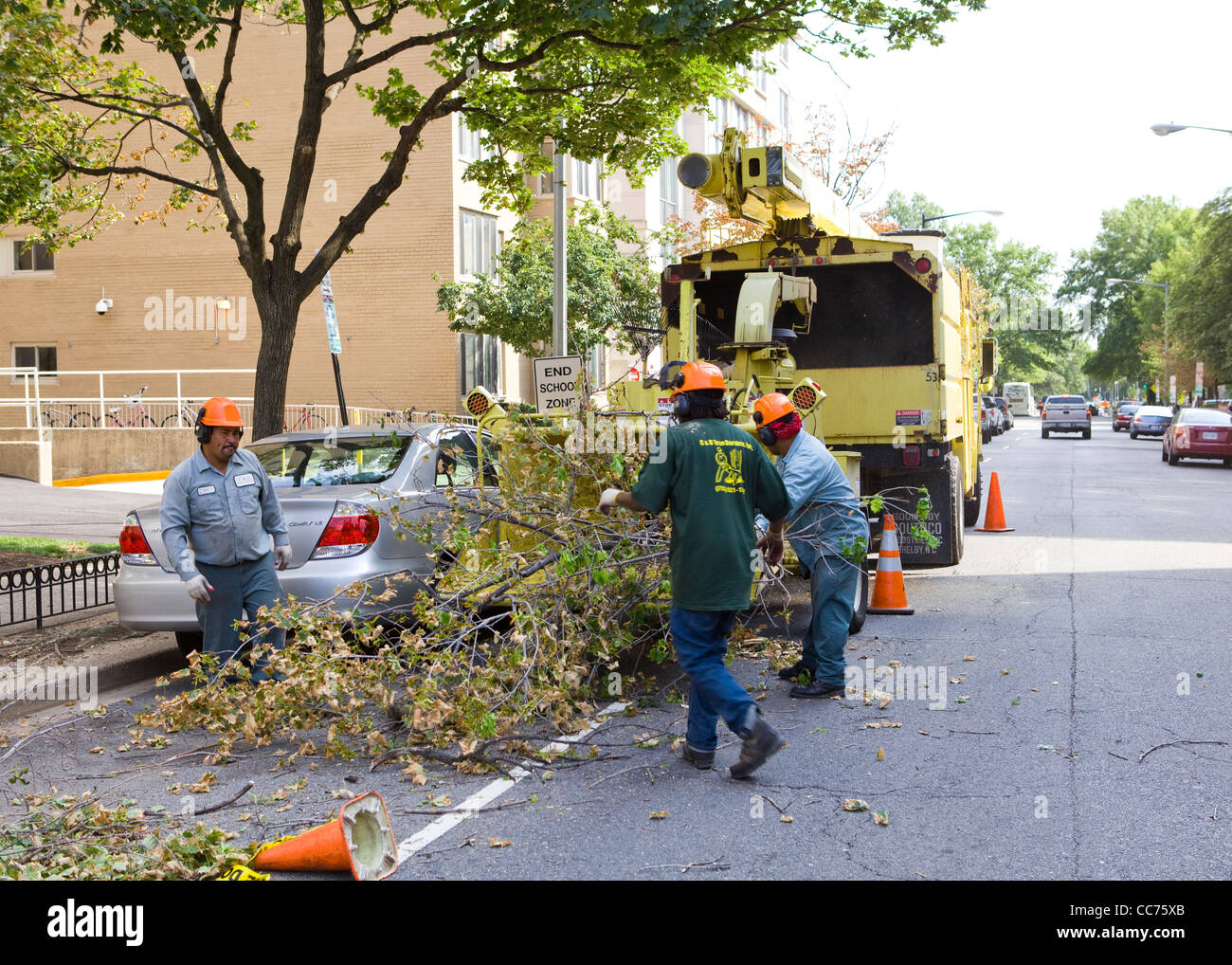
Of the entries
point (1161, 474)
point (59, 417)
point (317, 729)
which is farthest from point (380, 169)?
point (317, 729)

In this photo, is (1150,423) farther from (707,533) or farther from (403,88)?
(707,533)

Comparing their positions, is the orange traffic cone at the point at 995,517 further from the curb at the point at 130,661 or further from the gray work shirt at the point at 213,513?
the gray work shirt at the point at 213,513

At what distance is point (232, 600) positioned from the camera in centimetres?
668

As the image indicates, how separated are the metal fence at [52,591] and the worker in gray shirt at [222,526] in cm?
263

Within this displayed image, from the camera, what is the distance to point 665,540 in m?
7.27

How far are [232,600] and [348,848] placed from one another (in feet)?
8.87

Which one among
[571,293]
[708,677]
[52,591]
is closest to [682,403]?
[708,677]

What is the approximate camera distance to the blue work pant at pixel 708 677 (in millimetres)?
5527

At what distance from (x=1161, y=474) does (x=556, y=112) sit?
19.4 meters

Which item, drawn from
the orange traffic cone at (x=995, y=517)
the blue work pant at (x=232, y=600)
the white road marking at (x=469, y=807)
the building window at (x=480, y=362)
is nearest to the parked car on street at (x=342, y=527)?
the blue work pant at (x=232, y=600)

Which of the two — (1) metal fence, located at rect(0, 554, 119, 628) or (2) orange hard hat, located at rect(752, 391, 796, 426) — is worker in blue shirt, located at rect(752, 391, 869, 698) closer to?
(2) orange hard hat, located at rect(752, 391, 796, 426)

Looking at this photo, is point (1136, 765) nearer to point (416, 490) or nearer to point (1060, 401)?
point (416, 490)

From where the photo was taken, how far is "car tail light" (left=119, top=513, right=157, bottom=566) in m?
7.65

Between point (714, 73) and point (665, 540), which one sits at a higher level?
point (714, 73)
